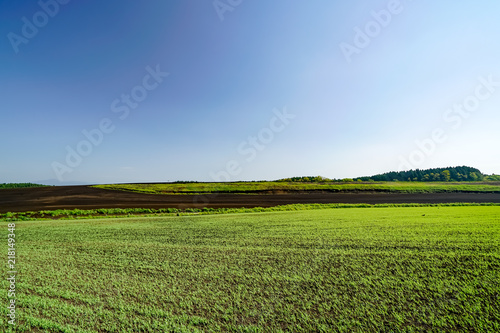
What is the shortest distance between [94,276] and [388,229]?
306 inches

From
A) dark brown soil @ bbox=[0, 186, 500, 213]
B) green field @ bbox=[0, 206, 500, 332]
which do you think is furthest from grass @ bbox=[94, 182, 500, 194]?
green field @ bbox=[0, 206, 500, 332]

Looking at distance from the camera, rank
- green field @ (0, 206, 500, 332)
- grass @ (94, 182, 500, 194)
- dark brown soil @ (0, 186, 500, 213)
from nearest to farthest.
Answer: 1. green field @ (0, 206, 500, 332)
2. dark brown soil @ (0, 186, 500, 213)
3. grass @ (94, 182, 500, 194)

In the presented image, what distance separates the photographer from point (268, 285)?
3369 millimetres

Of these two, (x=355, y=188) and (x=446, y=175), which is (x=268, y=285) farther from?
(x=446, y=175)

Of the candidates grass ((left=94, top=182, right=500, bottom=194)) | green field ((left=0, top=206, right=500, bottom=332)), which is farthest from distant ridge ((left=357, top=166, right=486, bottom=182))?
green field ((left=0, top=206, right=500, bottom=332))

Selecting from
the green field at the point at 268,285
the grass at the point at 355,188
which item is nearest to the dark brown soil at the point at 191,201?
the grass at the point at 355,188

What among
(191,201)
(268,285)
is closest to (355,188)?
(191,201)

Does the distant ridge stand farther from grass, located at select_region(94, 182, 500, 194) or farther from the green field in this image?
the green field

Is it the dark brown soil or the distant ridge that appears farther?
the distant ridge

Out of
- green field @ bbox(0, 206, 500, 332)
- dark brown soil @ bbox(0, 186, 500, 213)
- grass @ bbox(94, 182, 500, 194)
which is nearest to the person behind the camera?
green field @ bbox(0, 206, 500, 332)

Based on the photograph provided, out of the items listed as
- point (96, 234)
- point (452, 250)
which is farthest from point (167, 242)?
point (452, 250)

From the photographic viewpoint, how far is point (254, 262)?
14.1 ft

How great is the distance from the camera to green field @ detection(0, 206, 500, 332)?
254 centimetres

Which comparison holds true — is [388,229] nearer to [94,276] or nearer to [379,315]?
[379,315]
